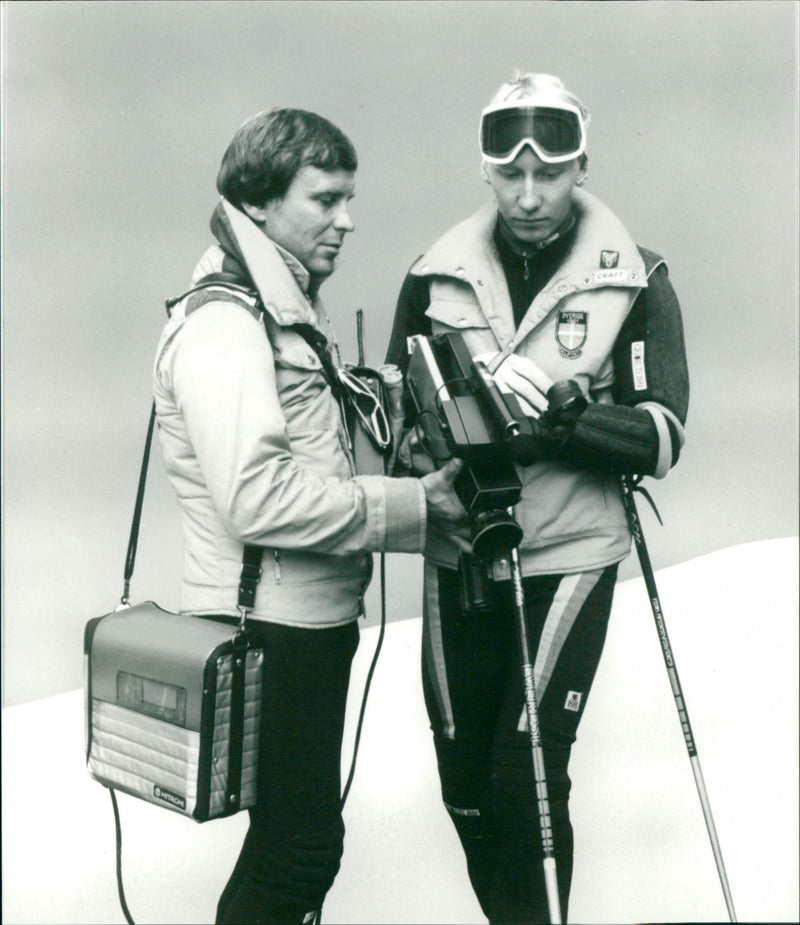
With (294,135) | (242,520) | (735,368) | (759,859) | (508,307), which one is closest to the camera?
(242,520)

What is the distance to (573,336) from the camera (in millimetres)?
2023

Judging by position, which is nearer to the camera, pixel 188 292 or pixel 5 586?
pixel 188 292

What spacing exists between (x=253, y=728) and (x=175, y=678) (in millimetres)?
145

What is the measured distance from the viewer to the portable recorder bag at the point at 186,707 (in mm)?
1718

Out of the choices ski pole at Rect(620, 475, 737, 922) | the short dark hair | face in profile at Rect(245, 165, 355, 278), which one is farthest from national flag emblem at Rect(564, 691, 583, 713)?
the short dark hair

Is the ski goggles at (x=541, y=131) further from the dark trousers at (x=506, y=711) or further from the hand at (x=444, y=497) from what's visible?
the dark trousers at (x=506, y=711)

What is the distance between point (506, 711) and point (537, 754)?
14cm

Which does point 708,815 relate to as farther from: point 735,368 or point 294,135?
point 294,135

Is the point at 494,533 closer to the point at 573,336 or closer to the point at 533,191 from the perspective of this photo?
the point at 573,336

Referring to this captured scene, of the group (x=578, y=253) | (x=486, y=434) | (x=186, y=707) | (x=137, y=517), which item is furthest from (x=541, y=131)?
(x=186, y=707)

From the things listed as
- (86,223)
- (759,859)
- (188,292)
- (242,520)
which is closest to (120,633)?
(242,520)

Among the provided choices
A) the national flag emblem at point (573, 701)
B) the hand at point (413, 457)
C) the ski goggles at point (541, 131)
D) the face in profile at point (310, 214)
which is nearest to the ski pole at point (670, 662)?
the national flag emblem at point (573, 701)

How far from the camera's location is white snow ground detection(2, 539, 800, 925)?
2445 millimetres

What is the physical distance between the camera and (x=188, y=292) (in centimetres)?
177
